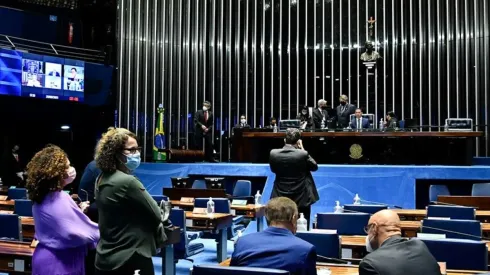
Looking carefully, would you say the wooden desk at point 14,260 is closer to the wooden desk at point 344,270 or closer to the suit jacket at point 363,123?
the wooden desk at point 344,270

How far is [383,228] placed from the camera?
263cm

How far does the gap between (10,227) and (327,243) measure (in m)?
2.74

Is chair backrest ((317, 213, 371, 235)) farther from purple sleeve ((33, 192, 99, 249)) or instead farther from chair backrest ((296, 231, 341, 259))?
purple sleeve ((33, 192, 99, 249))

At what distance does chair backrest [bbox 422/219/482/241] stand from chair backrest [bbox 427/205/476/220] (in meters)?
1.06

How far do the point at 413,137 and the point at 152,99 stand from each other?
8.06m

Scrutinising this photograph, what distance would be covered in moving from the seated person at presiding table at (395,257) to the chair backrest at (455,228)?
5.89ft

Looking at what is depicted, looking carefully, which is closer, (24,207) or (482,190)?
(24,207)

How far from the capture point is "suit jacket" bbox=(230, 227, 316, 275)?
274cm

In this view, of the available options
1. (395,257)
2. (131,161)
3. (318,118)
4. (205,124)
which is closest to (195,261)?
(131,161)

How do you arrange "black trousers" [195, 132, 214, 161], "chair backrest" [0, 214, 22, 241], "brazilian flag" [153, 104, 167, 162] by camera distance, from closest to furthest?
1. "chair backrest" [0, 214, 22, 241]
2. "black trousers" [195, 132, 214, 161]
3. "brazilian flag" [153, 104, 167, 162]

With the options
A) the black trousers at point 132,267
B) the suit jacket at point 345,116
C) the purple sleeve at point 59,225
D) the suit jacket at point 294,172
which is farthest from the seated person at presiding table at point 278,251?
the suit jacket at point 345,116

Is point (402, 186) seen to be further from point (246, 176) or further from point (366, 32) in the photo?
point (366, 32)

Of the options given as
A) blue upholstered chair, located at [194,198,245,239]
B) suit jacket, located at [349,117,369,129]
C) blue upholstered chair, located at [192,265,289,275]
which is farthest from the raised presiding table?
blue upholstered chair, located at [192,265,289,275]

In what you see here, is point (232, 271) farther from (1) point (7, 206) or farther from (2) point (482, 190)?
(2) point (482, 190)
